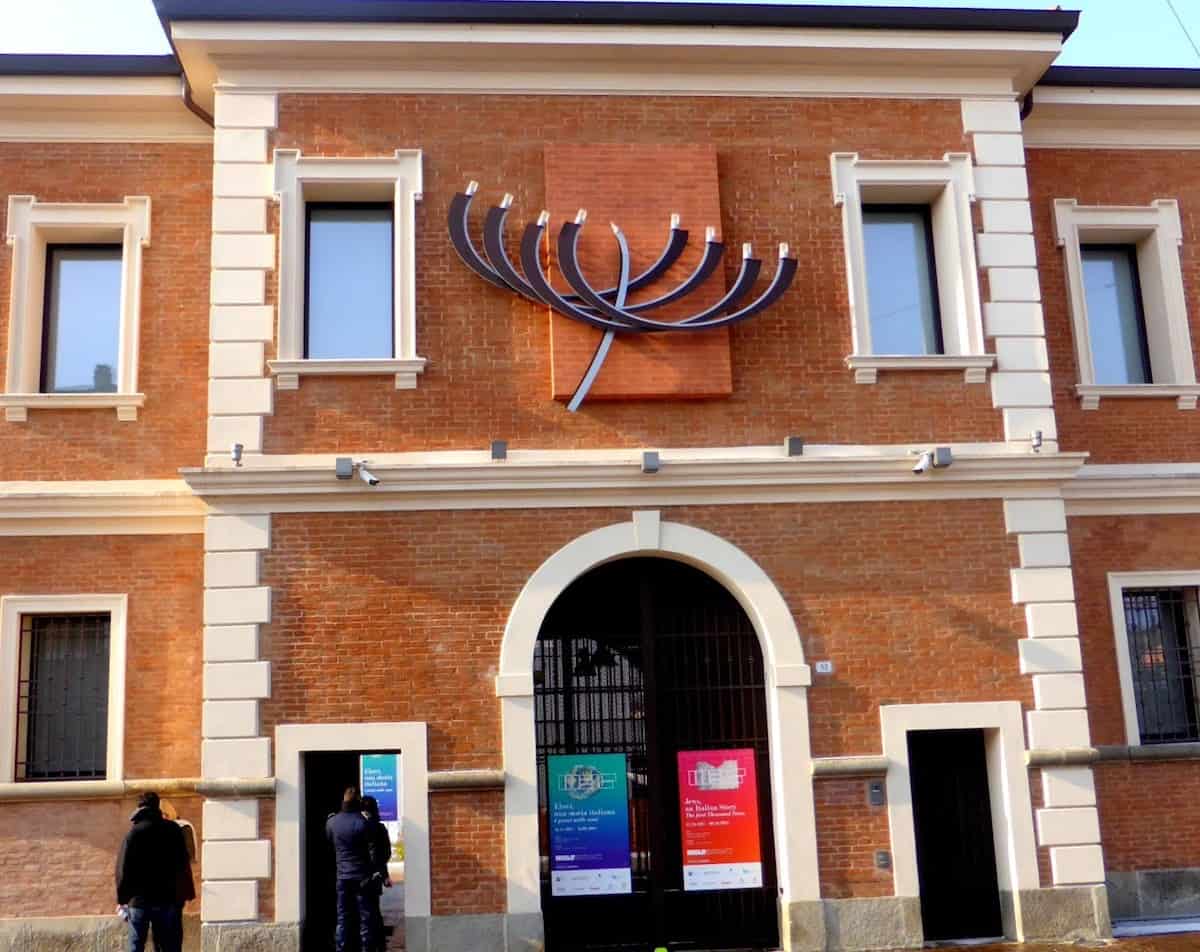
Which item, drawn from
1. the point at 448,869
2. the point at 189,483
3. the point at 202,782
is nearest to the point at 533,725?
the point at 448,869

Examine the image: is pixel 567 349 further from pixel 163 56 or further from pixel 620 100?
pixel 163 56

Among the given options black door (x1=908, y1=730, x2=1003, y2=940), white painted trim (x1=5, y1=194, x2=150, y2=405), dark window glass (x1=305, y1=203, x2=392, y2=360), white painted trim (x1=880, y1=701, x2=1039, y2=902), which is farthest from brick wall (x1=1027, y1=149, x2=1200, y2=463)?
white painted trim (x1=5, y1=194, x2=150, y2=405)

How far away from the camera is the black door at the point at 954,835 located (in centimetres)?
1155

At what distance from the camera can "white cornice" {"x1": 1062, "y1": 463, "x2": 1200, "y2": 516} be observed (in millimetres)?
12953

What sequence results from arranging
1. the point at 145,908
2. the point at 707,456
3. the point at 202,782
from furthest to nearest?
the point at 707,456 → the point at 202,782 → the point at 145,908

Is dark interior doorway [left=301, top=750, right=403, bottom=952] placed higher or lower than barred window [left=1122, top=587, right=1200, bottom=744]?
lower

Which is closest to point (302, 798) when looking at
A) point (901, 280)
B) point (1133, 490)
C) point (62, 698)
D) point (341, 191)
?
point (62, 698)

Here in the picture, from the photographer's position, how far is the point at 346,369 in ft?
38.0

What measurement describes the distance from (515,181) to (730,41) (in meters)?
2.50

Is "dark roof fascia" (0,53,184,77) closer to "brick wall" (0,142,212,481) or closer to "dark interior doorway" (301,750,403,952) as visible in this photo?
"brick wall" (0,142,212,481)

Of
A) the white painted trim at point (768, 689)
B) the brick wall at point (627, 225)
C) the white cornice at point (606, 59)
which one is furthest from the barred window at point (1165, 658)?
the white cornice at point (606, 59)

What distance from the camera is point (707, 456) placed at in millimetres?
11711

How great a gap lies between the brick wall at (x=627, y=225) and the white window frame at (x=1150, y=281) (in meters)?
2.02

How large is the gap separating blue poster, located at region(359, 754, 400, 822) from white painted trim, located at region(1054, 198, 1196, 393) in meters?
9.93
